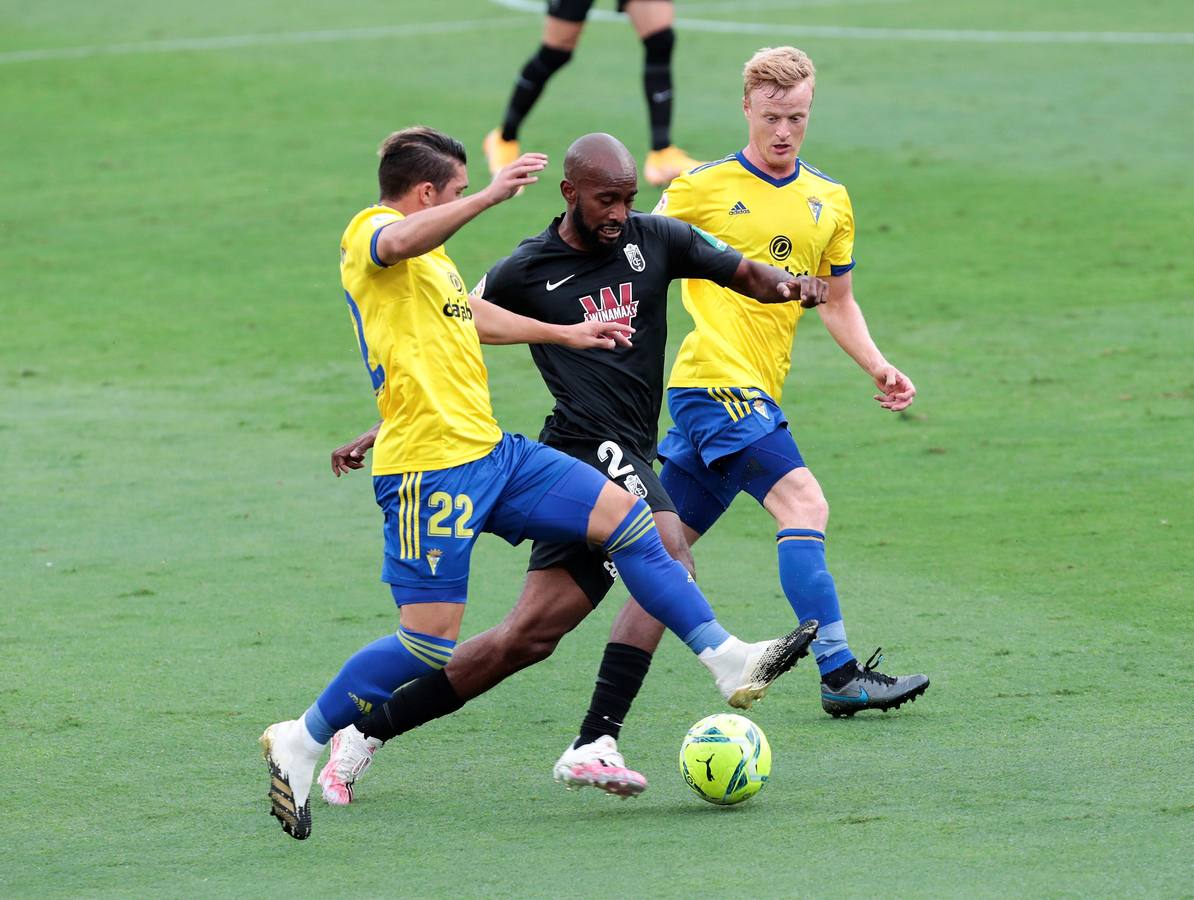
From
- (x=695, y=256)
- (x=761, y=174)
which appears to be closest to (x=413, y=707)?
(x=695, y=256)

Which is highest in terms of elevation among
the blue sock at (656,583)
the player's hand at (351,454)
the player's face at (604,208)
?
the player's face at (604,208)

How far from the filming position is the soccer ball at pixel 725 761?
18.4 ft

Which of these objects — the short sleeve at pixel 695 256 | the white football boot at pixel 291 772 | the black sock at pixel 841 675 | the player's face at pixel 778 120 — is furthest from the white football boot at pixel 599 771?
the player's face at pixel 778 120

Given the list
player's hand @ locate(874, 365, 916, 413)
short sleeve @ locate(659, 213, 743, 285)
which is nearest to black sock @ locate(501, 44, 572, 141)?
player's hand @ locate(874, 365, 916, 413)

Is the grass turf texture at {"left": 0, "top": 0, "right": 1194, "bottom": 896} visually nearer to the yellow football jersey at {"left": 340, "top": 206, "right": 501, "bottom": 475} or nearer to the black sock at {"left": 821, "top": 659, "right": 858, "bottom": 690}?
the black sock at {"left": 821, "top": 659, "right": 858, "bottom": 690}

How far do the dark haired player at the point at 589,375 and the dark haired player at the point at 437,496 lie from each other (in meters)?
0.25

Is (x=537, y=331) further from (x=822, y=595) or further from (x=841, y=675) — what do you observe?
(x=841, y=675)

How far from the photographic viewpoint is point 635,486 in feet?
20.2

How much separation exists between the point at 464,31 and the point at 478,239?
940 centimetres

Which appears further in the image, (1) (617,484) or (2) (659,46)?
(2) (659,46)

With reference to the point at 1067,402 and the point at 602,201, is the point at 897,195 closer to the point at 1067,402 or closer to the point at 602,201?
the point at 1067,402

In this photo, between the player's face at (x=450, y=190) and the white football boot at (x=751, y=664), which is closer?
the white football boot at (x=751, y=664)

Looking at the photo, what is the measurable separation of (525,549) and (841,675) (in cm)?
318

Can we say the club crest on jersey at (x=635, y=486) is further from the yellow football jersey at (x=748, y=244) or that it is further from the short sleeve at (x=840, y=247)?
the short sleeve at (x=840, y=247)
